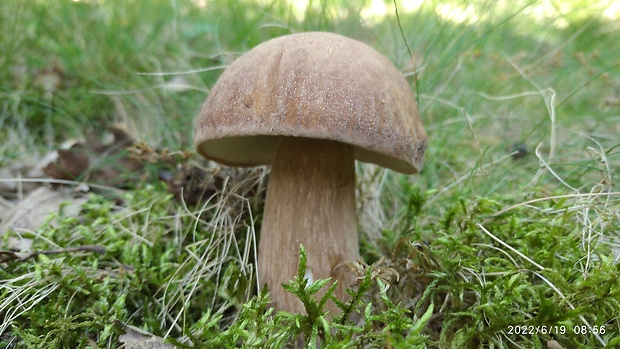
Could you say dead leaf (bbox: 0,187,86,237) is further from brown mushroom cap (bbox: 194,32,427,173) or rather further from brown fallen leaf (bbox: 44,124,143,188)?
brown mushroom cap (bbox: 194,32,427,173)

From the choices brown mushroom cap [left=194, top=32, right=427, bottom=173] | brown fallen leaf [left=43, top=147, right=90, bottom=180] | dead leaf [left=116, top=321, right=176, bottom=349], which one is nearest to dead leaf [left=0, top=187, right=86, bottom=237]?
brown fallen leaf [left=43, top=147, right=90, bottom=180]

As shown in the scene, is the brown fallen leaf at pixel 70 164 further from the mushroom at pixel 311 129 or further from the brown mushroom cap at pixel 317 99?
the brown mushroom cap at pixel 317 99

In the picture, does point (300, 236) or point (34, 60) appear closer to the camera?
point (300, 236)

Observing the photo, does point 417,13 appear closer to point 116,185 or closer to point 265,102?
point 265,102

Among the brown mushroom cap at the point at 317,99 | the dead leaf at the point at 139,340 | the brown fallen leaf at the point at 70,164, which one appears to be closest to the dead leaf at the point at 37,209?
the brown fallen leaf at the point at 70,164

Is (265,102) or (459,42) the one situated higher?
(459,42)

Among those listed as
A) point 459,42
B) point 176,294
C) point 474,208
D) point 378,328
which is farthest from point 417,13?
point 176,294

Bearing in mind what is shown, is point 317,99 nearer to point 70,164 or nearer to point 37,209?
point 37,209
